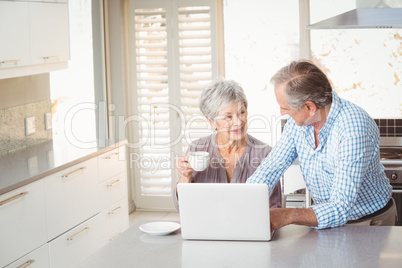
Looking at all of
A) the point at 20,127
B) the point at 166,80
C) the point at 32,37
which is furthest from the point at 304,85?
the point at 166,80

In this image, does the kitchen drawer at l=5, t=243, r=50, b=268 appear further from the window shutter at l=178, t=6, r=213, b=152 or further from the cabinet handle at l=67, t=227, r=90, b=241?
the window shutter at l=178, t=6, r=213, b=152

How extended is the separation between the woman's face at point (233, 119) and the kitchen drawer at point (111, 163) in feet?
4.18

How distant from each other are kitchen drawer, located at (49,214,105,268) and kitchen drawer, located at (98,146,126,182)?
0.29 meters

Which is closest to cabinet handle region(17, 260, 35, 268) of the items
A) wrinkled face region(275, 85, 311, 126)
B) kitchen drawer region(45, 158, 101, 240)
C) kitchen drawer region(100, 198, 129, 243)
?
kitchen drawer region(45, 158, 101, 240)

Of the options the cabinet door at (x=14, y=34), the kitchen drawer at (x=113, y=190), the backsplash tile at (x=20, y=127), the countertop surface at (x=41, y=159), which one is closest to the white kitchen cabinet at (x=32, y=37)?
the cabinet door at (x=14, y=34)

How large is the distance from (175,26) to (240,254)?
3.67 metres

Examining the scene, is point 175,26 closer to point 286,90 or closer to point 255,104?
point 255,104

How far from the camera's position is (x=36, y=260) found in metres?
3.23

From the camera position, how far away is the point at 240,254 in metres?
2.08

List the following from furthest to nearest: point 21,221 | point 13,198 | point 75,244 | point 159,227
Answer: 1. point 75,244
2. point 21,221
3. point 13,198
4. point 159,227

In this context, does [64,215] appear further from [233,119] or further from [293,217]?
[293,217]

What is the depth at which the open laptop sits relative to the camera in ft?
7.01

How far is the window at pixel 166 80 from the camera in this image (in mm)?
5414

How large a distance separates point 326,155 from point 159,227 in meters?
0.74
